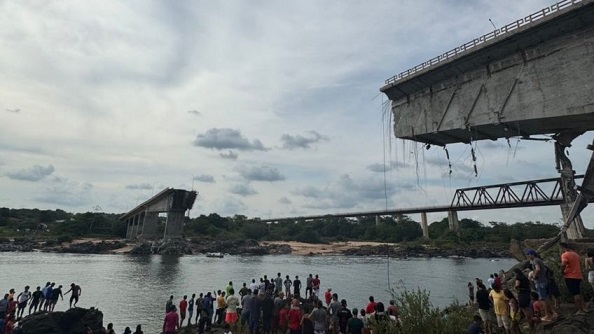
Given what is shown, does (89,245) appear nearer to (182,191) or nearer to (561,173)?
(182,191)

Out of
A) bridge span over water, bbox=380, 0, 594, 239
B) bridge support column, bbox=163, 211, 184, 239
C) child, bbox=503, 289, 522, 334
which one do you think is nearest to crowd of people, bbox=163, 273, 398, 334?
child, bbox=503, 289, 522, 334

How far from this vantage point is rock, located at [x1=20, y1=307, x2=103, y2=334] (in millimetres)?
15695

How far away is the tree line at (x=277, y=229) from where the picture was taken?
99.0 metres

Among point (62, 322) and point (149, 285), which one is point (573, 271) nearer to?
point (62, 322)

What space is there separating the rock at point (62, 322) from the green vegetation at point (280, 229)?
267 ft

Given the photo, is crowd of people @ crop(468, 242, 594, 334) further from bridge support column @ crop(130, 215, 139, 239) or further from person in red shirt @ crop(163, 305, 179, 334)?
bridge support column @ crop(130, 215, 139, 239)

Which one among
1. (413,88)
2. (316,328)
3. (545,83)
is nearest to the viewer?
(316,328)

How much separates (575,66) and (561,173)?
24.0 feet

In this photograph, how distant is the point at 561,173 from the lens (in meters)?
22.4

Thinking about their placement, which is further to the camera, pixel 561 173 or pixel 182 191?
pixel 182 191

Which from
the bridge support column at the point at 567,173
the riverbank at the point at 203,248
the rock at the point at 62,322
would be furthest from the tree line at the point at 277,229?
the rock at the point at 62,322

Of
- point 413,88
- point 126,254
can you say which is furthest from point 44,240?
point 413,88

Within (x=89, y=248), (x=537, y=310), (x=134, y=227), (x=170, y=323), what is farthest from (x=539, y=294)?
(x=134, y=227)

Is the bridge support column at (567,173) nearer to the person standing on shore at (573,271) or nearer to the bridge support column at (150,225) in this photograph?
the person standing on shore at (573,271)
